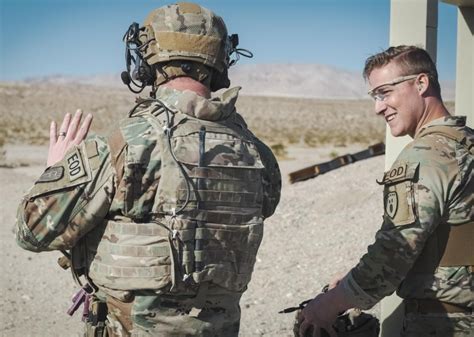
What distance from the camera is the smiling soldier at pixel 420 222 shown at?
113 inches

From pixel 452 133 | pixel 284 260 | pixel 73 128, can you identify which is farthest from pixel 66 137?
pixel 284 260

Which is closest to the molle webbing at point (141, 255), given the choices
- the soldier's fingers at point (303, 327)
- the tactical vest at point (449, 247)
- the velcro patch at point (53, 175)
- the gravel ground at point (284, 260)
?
the velcro patch at point (53, 175)

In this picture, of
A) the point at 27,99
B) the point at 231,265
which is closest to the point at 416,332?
the point at 231,265

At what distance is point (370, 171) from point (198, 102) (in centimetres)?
856

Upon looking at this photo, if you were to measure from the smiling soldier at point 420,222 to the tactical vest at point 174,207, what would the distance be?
531 mm

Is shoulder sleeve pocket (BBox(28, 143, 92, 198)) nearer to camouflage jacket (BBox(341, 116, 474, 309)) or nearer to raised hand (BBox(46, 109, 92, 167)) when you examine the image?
raised hand (BBox(46, 109, 92, 167))

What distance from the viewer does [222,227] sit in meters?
2.76

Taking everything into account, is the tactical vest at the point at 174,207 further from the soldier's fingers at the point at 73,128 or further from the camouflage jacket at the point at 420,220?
the camouflage jacket at the point at 420,220

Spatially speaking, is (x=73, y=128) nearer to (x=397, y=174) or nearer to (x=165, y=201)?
(x=165, y=201)

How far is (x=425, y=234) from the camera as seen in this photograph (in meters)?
2.87

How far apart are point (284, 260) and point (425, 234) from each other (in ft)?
17.3

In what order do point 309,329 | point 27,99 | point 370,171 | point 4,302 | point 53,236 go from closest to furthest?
point 53,236, point 309,329, point 4,302, point 370,171, point 27,99

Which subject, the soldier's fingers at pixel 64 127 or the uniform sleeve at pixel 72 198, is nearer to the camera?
the uniform sleeve at pixel 72 198

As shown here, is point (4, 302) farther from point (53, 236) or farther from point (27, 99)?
point (27, 99)
